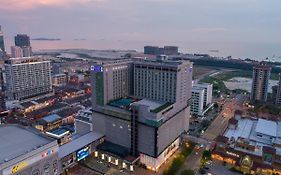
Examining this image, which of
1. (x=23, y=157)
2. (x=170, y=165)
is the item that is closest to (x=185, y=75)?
(x=170, y=165)

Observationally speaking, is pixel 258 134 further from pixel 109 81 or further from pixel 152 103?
pixel 109 81

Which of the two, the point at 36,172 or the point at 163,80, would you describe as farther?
the point at 163,80

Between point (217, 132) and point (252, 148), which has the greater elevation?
point (252, 148)

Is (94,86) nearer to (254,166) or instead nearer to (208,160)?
(208,160)

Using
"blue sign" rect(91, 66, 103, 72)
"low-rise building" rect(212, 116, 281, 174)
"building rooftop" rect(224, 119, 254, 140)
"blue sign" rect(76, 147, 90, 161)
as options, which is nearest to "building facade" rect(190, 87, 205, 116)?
"building rooftop" rect(224, 119, 254, 140)

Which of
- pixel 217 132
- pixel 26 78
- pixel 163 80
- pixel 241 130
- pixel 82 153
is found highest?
pixel 163 80

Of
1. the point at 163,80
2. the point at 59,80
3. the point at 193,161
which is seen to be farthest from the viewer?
the point at 59,80

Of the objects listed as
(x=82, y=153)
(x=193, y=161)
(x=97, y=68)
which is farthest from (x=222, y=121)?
(x=82, y=153)

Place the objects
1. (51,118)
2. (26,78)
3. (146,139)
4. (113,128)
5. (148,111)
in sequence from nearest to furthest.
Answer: (148,111), (146,139), (113,128), (51,118), (26,78)
